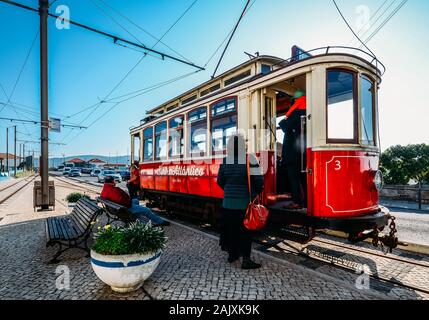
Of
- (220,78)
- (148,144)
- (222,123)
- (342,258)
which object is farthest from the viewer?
(148,144)

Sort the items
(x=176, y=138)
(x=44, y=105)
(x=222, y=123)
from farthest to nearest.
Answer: (x=44, y=105) → (x=176, y=138) → (x=222, y=123)

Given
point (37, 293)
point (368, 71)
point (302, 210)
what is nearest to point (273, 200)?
point (302, 210)

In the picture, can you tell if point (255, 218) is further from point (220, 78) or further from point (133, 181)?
point (133, 181)

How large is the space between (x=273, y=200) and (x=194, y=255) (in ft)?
5.81

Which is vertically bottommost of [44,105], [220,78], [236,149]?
[236,149]

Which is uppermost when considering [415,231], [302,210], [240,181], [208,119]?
[208,119]

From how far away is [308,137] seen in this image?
433 centimetres

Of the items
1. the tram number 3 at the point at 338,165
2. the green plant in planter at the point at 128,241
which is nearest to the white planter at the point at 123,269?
the green plant in planter at the point at 128,241

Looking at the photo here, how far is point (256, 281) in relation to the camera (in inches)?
141

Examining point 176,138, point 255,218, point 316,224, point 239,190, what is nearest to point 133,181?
point 176,138

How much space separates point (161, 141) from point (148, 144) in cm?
118

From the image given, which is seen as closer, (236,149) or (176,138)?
(236,149)

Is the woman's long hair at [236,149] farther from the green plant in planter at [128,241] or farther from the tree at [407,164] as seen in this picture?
the tree at [407,164]

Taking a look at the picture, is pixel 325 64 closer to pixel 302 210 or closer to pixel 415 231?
pixel 302 210
